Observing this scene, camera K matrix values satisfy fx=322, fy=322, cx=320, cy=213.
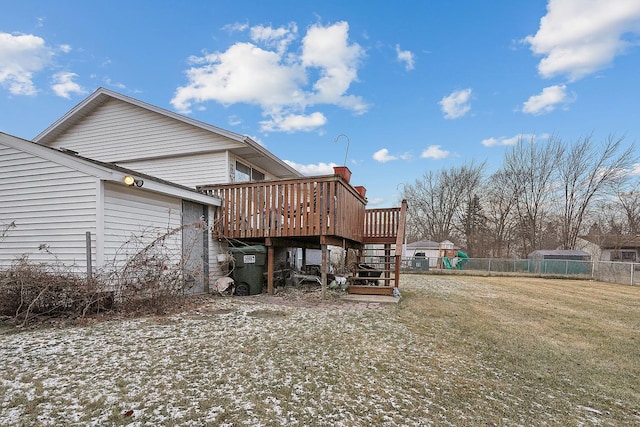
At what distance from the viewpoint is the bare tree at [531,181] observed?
87.5ft

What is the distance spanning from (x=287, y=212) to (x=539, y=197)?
27802 millimetres

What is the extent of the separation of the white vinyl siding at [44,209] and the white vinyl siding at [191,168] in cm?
393

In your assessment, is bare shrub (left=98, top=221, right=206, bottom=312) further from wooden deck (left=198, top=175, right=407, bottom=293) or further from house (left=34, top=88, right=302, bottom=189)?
house (left=34, top=88, right=302, bottom=189)

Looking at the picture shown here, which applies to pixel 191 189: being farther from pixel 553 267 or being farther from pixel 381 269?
pixel 553 267

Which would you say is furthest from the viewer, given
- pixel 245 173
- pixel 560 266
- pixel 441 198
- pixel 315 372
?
pixel 441 198

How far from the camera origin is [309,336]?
4.23 m

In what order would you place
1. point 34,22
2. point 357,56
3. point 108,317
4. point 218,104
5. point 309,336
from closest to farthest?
point 309,336 → point 108,317 → point 34,22 → point 357,56 → point 218,104

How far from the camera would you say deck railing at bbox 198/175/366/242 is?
7.27 m

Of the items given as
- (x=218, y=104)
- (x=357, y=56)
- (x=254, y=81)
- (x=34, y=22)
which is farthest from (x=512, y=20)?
(x=34, y=22)

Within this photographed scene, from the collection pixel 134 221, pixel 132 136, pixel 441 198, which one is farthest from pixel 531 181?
pixel 134 221

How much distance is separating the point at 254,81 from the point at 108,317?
12010 mm

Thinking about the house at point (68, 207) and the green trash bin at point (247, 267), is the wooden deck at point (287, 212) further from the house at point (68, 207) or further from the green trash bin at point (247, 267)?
the house at point (68, 207)

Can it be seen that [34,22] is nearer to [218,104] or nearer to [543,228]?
[218,104]

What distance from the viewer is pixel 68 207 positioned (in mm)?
5770
